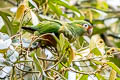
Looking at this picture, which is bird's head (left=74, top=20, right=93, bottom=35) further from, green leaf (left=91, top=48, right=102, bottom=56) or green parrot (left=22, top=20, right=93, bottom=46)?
green leaf (left=91, top=48, right=102, bottom=56)

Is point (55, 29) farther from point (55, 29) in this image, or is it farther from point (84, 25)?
point (84, 25)

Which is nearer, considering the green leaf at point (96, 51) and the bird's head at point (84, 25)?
the green leaf at point (96, 51)

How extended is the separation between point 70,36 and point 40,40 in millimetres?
98

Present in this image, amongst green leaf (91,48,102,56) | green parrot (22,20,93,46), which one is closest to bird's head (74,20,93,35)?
green parrot (22,20,93,46)

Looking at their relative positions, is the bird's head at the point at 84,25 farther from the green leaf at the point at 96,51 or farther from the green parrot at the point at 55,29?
the green leaf at the point at 96,51

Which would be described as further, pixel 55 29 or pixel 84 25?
pixel 84 25

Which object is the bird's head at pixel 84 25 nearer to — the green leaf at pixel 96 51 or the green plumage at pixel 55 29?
the green plumage at pixel 55 29

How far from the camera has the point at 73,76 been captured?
85 cm

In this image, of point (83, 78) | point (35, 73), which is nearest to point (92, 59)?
point (83, 78)

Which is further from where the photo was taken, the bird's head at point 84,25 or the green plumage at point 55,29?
the bird's head at point 84,25

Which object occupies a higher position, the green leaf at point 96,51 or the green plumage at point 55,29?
the green plumage at point 55,29

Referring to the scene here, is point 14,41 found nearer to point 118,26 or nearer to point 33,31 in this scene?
point 33,31

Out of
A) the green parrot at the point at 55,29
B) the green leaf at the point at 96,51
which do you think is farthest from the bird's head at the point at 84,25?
the green leaf at the point at 96,51

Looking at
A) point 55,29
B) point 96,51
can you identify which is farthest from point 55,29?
point 96,51
